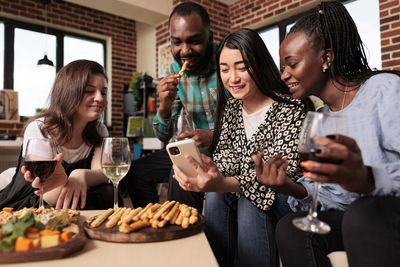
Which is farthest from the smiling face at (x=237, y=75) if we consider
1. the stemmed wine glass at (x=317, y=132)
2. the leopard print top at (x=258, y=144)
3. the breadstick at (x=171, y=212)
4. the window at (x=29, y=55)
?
the window at (x=29, y=55)

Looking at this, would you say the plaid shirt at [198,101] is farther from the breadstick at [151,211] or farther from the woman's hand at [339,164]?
the woman's hand at [339,164]

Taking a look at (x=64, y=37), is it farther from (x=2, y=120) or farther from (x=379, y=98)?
(x=379, y=98)

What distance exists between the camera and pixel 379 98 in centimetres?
90

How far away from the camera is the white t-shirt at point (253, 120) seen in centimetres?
139

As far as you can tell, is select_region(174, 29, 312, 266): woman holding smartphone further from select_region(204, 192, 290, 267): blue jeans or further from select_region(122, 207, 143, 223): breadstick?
select_region(122, 207, 143, 223): breadstick

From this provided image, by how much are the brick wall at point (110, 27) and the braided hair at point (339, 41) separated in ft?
15.2

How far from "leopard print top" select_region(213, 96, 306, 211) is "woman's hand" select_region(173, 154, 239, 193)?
0.12 metres

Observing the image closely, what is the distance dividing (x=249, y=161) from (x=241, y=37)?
0.53 m

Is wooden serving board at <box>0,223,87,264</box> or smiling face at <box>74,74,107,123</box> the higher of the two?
smiling face at <box>74,74,107,123</box>

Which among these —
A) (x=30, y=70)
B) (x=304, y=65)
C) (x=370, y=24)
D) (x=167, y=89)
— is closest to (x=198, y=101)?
(x=167, y=89)

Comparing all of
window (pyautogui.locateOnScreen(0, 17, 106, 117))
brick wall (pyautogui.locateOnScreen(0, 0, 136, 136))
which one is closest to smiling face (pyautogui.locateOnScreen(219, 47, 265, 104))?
window (pyautogui.locateOnScreen(0, 17, 106, 117))

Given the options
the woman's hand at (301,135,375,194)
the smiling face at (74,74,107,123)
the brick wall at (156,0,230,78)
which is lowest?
the woman's hand at (301,135,375,194)

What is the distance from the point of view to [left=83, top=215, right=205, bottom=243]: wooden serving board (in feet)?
2.42

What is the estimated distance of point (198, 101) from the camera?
1932 mm
